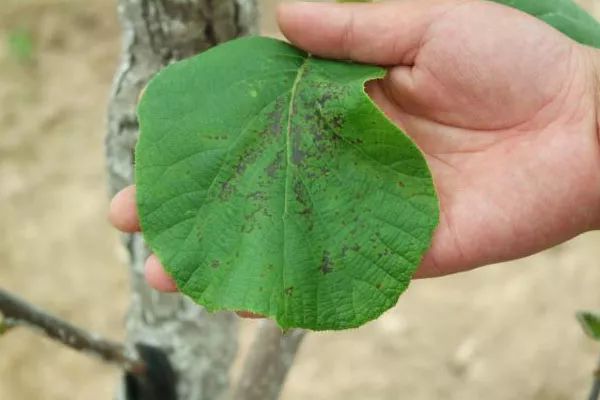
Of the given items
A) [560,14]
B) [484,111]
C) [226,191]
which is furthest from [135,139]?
[560,14]

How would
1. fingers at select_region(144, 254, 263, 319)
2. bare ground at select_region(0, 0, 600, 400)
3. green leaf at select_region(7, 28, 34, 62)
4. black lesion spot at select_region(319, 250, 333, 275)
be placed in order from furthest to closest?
green leaf at select_region(7, 28, 34, 62), bare ground at select_region(0, 0, 600, 400), fingers at select_region(144, 254, 263, 319), black lesion spot at select_region(319, 250, 333, 275)

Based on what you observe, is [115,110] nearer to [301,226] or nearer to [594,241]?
[301,226]

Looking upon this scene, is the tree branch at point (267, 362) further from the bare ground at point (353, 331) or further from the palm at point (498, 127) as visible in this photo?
the bare ground at point (353, 331)

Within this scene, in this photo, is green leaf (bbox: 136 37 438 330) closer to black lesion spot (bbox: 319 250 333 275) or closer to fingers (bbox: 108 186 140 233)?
black lesion spot (bbox: 319 250 333 275)

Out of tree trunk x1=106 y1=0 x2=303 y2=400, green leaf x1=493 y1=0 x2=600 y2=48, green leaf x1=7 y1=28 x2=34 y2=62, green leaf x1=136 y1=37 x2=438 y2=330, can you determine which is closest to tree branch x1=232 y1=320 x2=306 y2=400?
tree trunk x1=106 y1=0 x2=303 y2=400

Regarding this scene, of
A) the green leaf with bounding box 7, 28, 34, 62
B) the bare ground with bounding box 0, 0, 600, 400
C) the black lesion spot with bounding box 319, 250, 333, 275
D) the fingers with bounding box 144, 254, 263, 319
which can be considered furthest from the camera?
the green leaf with bounding box 7, 28, 34, 62

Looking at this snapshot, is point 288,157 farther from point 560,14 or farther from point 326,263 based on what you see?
point 560,14

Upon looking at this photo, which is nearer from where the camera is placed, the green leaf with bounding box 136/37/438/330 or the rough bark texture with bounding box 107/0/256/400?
the green leaf with bounding box 136/37/438/330

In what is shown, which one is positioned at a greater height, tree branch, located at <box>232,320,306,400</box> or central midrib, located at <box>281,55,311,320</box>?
central midrib, located at <box>281,55,311,320</box>
